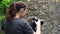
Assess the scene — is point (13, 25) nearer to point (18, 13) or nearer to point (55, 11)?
point (18, 13)

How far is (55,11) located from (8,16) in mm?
3752

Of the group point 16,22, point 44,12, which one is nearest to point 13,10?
point 16,22

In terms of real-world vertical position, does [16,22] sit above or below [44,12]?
above

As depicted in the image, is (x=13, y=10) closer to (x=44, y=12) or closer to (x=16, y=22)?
(x=16, y=22)

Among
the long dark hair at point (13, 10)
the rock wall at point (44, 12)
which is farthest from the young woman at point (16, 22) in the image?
the rock wall at point (44, 12)

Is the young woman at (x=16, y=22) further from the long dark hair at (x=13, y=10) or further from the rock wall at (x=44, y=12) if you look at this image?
the rock wall at (x=44, y=12)

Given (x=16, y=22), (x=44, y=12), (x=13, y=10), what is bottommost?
(x=44, y=12)

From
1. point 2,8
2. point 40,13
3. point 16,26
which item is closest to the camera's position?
point 16,26

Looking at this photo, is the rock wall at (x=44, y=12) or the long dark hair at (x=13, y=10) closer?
the long dark hair at (x=13, y=10)

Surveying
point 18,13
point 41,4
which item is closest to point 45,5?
point 41,4

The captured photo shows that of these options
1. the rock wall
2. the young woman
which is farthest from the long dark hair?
the rock wall

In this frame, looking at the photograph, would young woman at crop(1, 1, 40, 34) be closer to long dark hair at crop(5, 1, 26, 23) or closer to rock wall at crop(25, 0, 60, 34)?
long dark hair at crop(5, 1, 26, 23)

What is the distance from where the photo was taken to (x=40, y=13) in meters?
6.17

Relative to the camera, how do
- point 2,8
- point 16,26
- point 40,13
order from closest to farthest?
1. point 16,26
2. point 2,8
3. point 40,13
